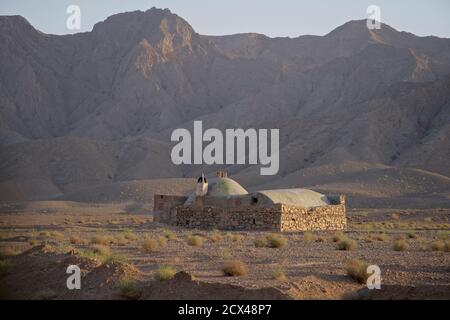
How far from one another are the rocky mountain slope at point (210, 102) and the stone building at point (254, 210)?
2787cm

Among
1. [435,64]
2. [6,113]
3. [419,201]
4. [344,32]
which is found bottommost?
[419,201]

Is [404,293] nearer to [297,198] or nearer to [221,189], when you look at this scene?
[297,198]

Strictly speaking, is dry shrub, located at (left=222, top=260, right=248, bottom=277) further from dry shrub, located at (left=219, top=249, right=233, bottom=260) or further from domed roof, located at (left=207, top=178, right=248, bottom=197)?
domed roof, located at (left=207, top=178, right=248, bottom=197)

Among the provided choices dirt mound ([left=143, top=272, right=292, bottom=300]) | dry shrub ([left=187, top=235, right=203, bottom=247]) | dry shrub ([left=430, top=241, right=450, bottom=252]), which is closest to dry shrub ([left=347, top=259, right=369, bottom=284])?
dirt mound ([left=143, top=272, right=292, bottom=300])

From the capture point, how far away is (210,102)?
12962cm

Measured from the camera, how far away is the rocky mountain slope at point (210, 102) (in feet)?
275

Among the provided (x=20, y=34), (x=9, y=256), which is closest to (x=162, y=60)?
(x=20, y=34)

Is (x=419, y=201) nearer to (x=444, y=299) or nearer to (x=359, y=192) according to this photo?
(x=359, y=192)

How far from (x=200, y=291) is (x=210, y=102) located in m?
117

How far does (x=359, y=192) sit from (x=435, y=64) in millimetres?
54583

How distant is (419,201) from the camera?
62.2 metres

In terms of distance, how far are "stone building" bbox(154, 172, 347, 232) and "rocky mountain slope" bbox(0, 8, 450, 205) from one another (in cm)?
2787

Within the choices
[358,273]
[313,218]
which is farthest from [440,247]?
[313,218]

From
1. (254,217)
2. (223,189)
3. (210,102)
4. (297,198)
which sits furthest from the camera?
(210,102)
